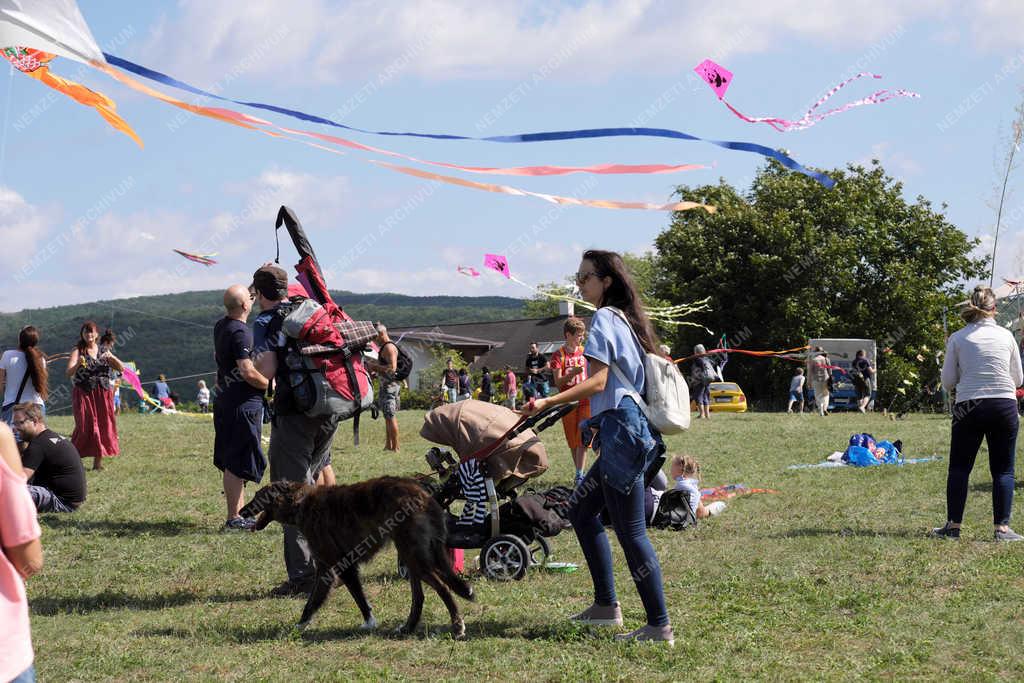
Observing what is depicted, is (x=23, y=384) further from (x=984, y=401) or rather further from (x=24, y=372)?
(x=984, y=401)

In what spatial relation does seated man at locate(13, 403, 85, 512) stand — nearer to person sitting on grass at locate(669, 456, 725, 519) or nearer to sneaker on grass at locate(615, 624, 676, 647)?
person sitting on grass at locate(669, 456, 725, 519)

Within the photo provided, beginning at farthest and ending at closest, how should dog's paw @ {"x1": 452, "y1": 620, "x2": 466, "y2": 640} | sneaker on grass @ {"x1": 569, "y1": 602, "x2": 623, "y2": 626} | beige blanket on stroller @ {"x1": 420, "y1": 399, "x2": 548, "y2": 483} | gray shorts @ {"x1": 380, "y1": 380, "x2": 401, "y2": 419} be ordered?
gray shorts @ {"x1": 380, "y1": 380, "x2": 401, "y2": 419}, beige blanket on stroller @ {"x1": 420, "y1": 399, "x2": 548, "y2": 483}, sneaker on grass @ {"x1": 569, "y1": 602, "x2": 623, "y2": 626}, dog's paw @ {"x1": 452, "y1": 620, "x2": 466, "y2": 640}

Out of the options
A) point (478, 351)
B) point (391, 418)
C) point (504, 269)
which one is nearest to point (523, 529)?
point (391, 418)

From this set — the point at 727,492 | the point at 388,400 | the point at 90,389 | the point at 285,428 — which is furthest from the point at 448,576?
the point at 388,400

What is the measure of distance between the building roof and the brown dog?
179 ft

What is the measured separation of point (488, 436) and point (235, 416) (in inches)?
107

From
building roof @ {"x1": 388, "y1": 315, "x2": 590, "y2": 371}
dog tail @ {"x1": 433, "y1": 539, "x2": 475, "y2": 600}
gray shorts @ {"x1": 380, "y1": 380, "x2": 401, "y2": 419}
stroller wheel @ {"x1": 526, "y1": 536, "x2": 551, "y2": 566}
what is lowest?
stroller wheel @ {"x1": 526, "y1": 536, "x2": 551, "y2": 566}

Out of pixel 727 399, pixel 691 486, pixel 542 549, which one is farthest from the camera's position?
pixel 727 399

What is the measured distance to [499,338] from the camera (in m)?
65.9

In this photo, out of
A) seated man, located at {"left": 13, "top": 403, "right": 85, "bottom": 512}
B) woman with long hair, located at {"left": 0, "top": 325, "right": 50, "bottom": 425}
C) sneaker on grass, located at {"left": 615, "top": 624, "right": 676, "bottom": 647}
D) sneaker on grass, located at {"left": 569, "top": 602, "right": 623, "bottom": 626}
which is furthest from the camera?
woman with long hair, located at {"left": 0, "top": 325, "right": 50, "bottom": 425}

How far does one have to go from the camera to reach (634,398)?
474cm

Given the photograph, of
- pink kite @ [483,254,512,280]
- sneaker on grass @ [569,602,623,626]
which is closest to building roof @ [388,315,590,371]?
pink kite @ [483,254,512,280]

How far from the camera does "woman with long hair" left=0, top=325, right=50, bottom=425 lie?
10.1 metres

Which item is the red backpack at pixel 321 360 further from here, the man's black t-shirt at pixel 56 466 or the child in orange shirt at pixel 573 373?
the man's black t-shirt at pixel 56 466
